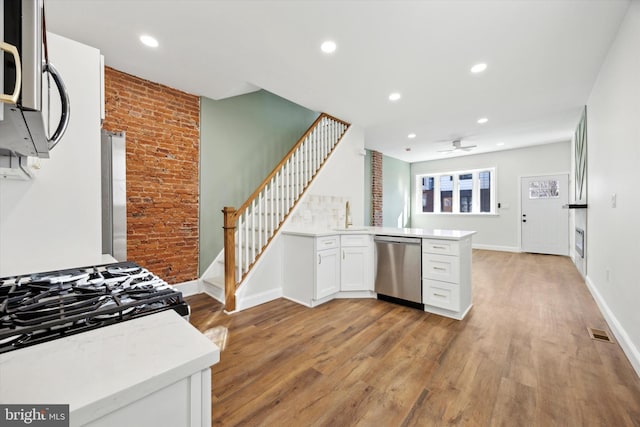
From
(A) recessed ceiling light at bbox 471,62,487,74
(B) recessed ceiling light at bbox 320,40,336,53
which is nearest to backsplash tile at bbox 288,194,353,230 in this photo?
(B) recessed ceiling light at bbox 320,40,336,53

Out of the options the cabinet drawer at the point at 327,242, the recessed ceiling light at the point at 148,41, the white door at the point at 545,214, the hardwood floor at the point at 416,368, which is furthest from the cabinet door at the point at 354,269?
the white door at the point at 545,214

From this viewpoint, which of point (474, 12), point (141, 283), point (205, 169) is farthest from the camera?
point (205, 169)

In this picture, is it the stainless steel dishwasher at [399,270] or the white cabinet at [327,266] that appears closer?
the stainless steel dishwasher at [399,270]

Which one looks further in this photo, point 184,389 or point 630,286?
point 630,286

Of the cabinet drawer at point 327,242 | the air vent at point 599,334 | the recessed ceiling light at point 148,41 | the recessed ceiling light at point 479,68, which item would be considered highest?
the recessed ceiling light at point 479,68

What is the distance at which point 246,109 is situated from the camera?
13.3ft

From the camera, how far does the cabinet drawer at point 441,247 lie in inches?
106

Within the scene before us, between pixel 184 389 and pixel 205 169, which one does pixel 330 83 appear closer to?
pixel 205 169

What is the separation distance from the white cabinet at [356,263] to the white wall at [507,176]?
215 inches

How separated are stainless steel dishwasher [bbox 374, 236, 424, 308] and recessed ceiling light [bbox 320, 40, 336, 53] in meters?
2.11

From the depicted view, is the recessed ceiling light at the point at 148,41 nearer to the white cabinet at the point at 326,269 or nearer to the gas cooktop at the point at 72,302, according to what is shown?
the gas cooktop at the point at 72,302

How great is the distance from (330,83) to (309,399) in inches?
124

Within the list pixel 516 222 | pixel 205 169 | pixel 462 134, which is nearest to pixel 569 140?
pixel 516 222

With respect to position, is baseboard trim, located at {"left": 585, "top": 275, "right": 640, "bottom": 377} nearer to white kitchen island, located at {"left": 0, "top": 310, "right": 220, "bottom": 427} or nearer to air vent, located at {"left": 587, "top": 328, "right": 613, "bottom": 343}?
air vent, located at {"left": 587, "top": 328, "right": 613, "bottom": 343}
